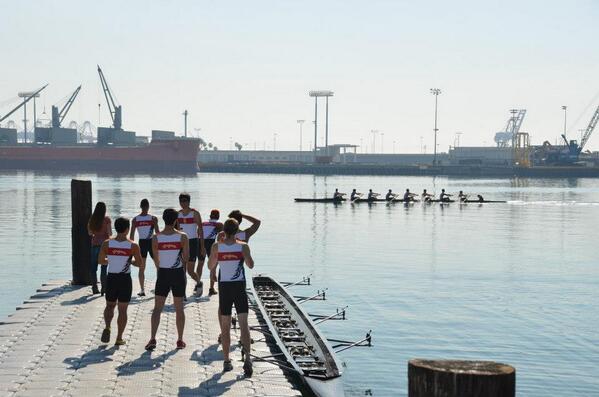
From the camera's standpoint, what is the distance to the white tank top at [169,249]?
488 inches

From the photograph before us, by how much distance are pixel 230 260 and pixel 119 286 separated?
2302 millimetres

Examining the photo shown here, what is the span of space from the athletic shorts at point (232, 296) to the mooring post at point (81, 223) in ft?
26.5

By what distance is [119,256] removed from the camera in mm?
12852

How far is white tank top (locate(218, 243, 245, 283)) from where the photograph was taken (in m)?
11.5

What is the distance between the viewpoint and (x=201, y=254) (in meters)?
17.9

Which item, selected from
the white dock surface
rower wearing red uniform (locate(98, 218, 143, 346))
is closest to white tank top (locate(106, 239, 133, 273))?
rower wearing red uniform (locate(98, 218, 143, 346))

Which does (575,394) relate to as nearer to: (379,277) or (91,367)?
(91,367)

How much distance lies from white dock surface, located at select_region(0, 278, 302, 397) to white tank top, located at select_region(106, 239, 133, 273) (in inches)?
48.4

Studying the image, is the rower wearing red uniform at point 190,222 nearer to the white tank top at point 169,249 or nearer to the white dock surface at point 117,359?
the white dock surface at point 117,359

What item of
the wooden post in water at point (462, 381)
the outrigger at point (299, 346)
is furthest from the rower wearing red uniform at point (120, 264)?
the wooden post in water at point (462, 381)

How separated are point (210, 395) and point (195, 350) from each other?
263 cm

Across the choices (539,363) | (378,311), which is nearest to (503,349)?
(539,363)

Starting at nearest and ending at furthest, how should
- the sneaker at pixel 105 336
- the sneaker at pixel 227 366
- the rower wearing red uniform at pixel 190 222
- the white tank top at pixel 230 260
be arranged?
the white tank top at pixel 230 260, the sneaker at pixel 227 366, the sneaker at pixel 105 336, the rower wearing red uniform at pixel 190 222

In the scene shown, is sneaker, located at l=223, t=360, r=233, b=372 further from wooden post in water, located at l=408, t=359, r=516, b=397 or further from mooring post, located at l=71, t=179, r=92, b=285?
mooring post, located at l=71, t=179, r=92, b=285
